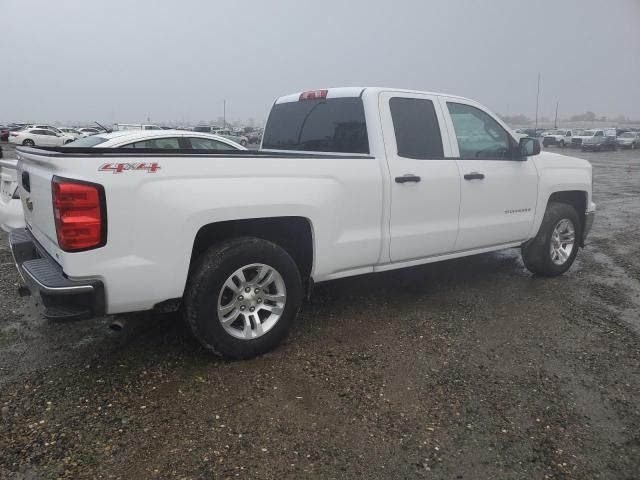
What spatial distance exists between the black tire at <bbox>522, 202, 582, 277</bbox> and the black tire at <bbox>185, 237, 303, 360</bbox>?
314 cm

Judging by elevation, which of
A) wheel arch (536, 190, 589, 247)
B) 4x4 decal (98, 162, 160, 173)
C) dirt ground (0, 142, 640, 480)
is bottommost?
dirt ground (0, 142, 640, 480)

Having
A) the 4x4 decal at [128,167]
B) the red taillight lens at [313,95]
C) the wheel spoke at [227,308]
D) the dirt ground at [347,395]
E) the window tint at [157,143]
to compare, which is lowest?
the dirt ground at [347,395]

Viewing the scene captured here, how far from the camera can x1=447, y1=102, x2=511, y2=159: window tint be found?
188 inches

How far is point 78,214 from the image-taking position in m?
2.82

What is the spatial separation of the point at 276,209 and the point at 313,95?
69.4 inches

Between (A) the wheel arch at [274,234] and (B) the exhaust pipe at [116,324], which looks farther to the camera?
(A) the wheel arch at [274,234]

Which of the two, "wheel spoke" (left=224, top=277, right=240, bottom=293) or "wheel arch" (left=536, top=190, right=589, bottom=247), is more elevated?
"wheel arch" (left=536, top=190, right=589, bottom=247)

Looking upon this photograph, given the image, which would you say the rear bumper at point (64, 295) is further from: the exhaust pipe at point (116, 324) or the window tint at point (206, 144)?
the window tint at point (206, 144)

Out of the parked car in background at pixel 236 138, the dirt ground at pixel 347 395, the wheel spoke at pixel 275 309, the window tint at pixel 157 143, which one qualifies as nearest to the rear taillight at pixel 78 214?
the dirt ground at pixel 347 395

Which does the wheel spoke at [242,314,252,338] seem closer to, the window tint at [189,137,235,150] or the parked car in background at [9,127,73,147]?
the window tint at [189,137,235,150]

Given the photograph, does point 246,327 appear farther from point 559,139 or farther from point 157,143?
point 559,139

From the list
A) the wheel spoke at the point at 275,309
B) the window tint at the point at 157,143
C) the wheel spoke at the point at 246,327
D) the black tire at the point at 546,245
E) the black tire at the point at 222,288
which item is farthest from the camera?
the window tint at the point at 157,143

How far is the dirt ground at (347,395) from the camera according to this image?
8.48 ft

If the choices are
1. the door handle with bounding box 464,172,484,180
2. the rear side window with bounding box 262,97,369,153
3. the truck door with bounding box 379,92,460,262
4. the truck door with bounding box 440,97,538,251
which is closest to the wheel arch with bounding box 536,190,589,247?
the truck door with bounding box 440,97,538,251
